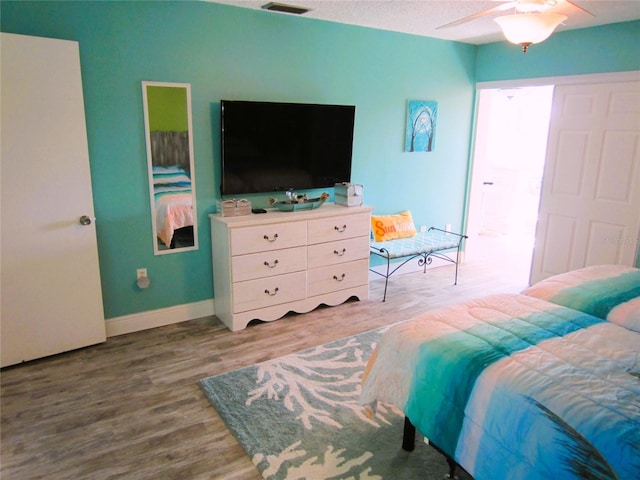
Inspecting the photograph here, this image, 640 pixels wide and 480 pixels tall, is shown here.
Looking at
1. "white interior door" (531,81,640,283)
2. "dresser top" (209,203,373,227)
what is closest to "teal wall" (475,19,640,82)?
"white interior door" (531,81,640,283)

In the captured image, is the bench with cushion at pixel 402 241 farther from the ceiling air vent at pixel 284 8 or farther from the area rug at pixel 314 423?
the ceiling air vent at pixel 284 8

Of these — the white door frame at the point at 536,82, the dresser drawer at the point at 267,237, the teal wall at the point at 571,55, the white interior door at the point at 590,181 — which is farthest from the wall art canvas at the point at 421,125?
the dresser drawer at the point at 267,237

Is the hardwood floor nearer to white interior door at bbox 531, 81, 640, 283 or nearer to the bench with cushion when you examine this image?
the bench with cushion

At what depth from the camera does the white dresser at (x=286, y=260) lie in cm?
346

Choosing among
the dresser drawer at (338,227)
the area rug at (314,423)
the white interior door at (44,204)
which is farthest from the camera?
the dresser drawer at (338,227)

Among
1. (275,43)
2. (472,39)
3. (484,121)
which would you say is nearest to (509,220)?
(484,121)

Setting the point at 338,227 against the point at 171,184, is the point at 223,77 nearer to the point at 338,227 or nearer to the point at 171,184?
the point at 171,184

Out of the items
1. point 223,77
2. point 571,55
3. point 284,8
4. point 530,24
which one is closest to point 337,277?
point 223,77

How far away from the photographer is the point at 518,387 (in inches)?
63.8

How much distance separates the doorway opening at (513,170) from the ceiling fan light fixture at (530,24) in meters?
3.81

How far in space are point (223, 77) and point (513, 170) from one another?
504cm

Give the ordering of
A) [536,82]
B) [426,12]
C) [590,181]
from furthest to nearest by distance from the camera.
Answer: [536,82], [590,181], [426,12]

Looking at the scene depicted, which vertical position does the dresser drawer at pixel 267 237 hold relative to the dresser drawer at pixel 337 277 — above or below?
above

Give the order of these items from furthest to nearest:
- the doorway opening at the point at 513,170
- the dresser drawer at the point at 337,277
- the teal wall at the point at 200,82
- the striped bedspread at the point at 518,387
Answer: the doorway opening at the point at 513,170 < the dresser drawer at the point at 337,277 < the teal wall at the point at 200,82 < the striped bedspread at the point at 518,387
